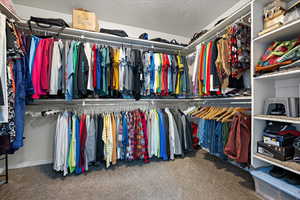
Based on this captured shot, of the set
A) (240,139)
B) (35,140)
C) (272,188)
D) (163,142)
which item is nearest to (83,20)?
(35,140)

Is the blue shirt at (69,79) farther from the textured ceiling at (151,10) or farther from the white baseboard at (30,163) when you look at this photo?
the white baseboard at (30,163)

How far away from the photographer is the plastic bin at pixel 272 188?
94 cm

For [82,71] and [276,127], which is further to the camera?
[82,71]

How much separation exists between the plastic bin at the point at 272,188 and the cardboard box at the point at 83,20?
274 cm

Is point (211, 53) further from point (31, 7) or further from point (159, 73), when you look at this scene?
point (31, 7)

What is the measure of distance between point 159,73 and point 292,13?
4.95ft

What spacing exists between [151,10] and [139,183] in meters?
2.56

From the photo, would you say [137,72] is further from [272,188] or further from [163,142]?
[272,188]

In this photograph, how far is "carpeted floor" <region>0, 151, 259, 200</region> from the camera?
123cm

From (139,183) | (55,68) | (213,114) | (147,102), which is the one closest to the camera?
(139,183)

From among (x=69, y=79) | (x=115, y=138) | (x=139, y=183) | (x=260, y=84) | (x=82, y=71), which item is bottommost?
(x=139, y=183)

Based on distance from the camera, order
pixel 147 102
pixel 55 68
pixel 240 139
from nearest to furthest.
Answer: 1. pixel 240 139
2. pixel 55 68
3. pixel 147 102

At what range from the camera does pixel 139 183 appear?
142 cm

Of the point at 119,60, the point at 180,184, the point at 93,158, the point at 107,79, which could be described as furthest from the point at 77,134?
the point at 180,184
